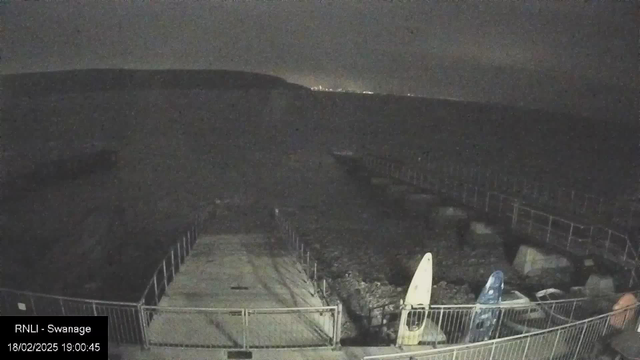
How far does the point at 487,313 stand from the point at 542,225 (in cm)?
56

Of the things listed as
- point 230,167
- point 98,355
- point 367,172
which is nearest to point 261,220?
point 230,167

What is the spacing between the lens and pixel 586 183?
1.92 meters

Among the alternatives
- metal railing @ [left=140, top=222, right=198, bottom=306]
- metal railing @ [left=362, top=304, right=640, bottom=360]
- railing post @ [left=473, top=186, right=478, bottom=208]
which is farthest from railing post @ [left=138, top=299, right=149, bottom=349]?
railing post @ [left=473, top=186, right=478, bottom=208]

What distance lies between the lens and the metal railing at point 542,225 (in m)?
1.85

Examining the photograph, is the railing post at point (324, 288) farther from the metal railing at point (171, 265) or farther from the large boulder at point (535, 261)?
the large boulder at point (535, 261)

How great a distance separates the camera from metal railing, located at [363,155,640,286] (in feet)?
6.07

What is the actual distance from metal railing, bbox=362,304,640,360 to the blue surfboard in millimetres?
101

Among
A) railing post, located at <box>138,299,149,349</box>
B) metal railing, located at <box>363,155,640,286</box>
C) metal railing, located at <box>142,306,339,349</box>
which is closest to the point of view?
railing post, located at <box>138,299,149,349</box>

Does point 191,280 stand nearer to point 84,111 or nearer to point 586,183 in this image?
point 84,111

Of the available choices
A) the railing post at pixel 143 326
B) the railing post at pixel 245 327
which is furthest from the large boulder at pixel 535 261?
the railing post at pixel 143 326

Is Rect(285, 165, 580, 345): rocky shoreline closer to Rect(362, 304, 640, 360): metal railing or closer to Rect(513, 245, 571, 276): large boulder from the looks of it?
Rect(513, 245, 571, 276): large boulder

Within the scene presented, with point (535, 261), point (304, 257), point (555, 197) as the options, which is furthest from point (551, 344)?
point (304, 257)

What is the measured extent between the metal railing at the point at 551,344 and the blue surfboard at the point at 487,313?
10 cm

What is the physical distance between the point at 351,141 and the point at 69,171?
1.31 metres
